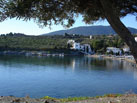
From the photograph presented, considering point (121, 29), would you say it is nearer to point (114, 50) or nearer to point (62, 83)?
point (62, 83)

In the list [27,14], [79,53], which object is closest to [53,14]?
[27,14]

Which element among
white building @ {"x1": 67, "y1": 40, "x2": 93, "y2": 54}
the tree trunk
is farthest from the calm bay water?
white building @ {"x1": 67, "y1": 40, "x2": 93, "y2": 54}

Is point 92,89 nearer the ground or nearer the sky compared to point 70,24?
nearer the ground

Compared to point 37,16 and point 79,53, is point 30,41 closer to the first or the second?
point 79,53

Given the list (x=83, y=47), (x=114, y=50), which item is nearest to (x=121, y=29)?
(x=114, y=50)

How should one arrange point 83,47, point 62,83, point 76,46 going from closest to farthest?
point 62,83 < point 76,46 < point 83,47

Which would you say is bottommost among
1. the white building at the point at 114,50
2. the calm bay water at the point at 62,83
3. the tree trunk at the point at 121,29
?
the calm bay water at the point at 62,83

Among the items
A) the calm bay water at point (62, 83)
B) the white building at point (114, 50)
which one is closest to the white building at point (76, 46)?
the white building at point (114, 50)

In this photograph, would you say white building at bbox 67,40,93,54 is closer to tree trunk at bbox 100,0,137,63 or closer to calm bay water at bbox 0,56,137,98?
calm bay water at bbox 0,56,137,98

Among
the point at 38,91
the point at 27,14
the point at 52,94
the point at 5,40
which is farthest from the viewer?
the point at 5,40

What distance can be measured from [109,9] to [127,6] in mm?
1001

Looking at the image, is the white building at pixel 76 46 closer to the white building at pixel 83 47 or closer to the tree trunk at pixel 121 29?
the white building at pixel 83 47

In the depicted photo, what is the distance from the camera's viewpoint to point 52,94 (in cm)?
1301

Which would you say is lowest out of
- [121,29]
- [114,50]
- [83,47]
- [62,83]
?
[62,83]
